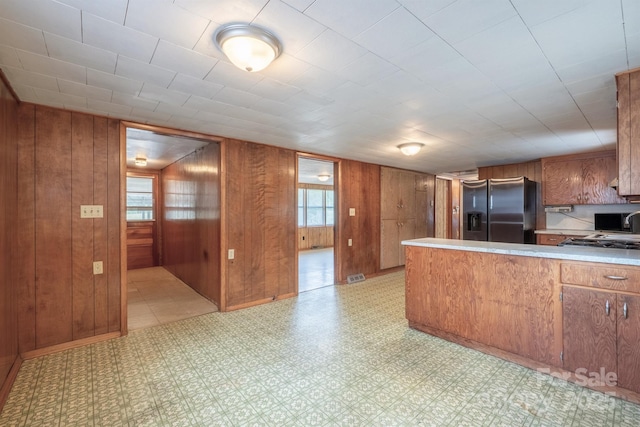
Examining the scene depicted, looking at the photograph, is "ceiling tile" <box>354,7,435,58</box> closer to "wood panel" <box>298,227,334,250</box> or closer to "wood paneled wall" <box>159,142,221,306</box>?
"wood paneled wall" <box>159,142,221,306</box>

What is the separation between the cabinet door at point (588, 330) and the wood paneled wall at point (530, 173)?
376cm

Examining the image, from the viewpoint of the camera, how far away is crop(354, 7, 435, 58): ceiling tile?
1.44m

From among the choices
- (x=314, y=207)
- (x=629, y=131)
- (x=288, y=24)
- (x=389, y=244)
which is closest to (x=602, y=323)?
(x=629, y=131)

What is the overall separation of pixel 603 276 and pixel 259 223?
11.4 feet

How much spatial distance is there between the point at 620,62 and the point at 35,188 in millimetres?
4550

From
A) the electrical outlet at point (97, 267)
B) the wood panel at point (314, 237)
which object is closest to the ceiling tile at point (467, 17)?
the electrical outlet at point (97, 267)

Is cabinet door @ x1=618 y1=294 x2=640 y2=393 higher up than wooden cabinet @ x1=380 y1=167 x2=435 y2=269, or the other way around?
wooden cabinet @ x1=380 y1=167 x2=435 y2=269

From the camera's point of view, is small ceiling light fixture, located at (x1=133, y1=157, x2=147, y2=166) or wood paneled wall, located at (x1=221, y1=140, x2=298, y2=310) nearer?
wood paneled wall, located at (x1=221, y1=140, x2=298, y2=310)

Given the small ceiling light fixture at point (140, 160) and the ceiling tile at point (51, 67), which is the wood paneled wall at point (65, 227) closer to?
the ceiling tile at point (51, 67)

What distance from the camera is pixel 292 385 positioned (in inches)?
82.4

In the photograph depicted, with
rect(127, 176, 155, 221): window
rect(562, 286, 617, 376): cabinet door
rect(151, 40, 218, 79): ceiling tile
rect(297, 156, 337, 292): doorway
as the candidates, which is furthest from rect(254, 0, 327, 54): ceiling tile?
rect(127, 176, 155, 221): window

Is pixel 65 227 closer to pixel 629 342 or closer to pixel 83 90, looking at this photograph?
pixel 83 90

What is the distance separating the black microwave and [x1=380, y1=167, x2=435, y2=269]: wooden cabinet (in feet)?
9.68

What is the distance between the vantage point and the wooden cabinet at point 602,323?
191 centimetres
